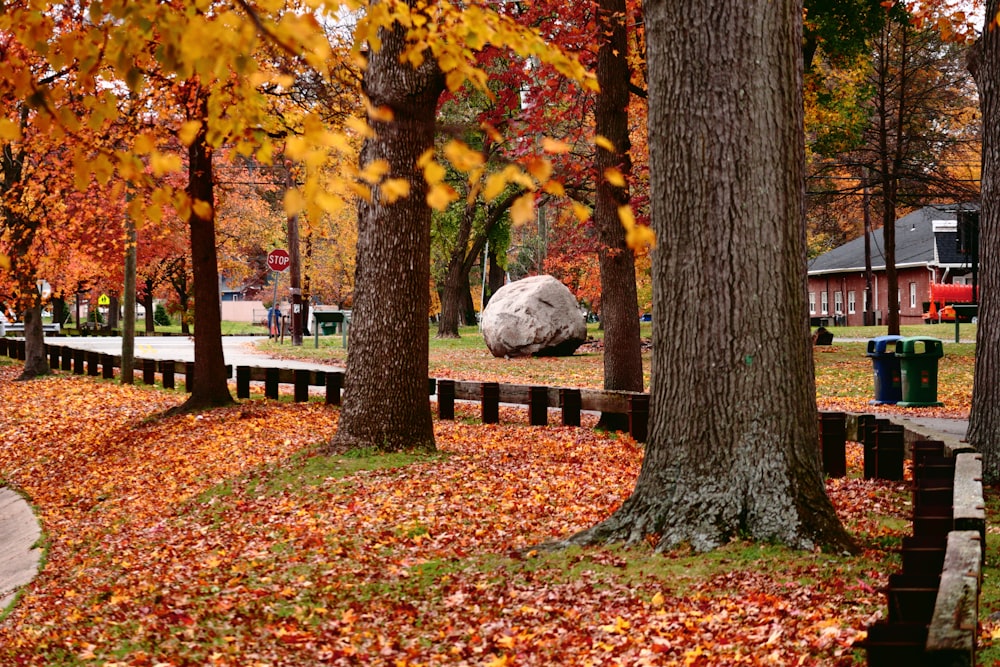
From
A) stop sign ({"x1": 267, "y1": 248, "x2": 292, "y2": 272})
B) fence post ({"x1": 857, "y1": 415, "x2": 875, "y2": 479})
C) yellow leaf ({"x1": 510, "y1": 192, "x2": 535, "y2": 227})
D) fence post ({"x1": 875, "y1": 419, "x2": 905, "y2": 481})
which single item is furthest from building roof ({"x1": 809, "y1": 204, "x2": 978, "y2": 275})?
yellow leaf ({"x1": 510, "y1": 192, "x2": 535, "y2": 227})

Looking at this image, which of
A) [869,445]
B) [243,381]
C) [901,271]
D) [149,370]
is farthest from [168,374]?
[901,271]

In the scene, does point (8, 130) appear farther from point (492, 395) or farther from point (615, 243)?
point (615, 243)

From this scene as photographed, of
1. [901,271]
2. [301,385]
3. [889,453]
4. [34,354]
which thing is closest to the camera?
[889,453]

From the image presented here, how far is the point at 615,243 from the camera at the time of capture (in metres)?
14.7

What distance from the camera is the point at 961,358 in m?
25.0

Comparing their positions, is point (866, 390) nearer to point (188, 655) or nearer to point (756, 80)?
point (756, 80)

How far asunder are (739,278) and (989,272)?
366 centimetres

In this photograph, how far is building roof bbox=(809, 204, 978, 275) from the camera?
51.7 meters

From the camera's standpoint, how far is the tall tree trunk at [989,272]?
9.06 m

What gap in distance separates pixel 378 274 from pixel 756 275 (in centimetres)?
566

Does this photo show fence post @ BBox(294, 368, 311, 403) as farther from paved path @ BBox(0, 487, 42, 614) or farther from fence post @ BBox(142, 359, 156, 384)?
fence post @ BBox(142, 359, 156, 384)

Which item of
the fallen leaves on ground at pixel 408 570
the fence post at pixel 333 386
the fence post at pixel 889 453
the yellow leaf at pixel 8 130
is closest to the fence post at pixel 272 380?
the fence post at pixel 333 386

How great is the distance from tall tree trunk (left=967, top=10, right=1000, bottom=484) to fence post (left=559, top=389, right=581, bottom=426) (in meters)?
5.36

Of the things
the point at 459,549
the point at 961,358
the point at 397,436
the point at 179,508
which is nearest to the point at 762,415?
the point at 459,549
